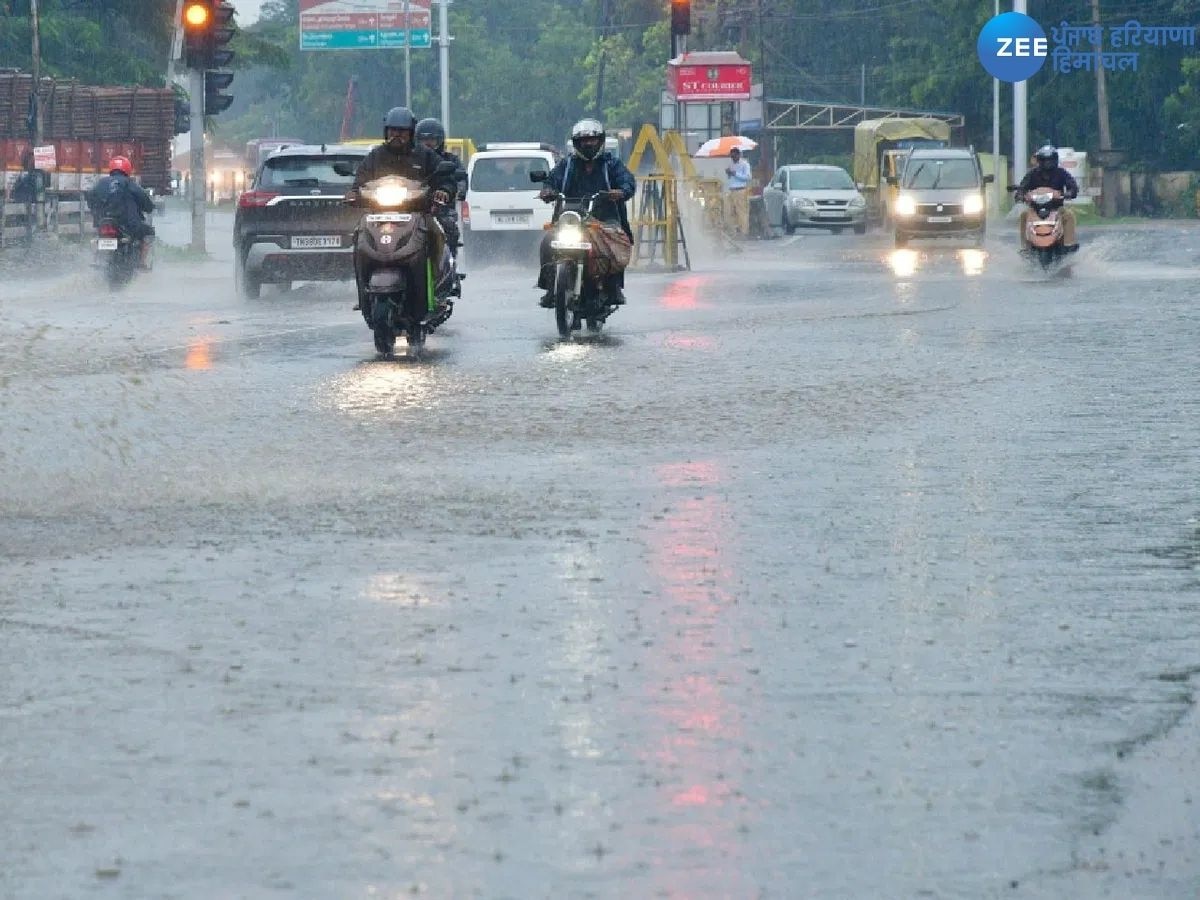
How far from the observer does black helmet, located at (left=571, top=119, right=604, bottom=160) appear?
21719mm

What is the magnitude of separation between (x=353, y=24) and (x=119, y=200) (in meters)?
60.3

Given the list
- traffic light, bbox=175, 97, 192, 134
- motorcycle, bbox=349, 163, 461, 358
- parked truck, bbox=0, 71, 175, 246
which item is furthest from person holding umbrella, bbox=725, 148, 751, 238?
motorcycle, bbox=349, 163, 461, 358

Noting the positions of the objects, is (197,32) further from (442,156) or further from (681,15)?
(442,156)

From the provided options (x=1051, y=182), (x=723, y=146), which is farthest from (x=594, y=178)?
(x=723, y=146)

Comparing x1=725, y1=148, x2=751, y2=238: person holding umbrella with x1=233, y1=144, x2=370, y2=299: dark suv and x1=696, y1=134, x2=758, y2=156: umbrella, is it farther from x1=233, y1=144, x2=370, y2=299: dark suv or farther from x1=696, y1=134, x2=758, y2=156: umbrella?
x1=233, y1=144, x2=370, y2=299: dark suv

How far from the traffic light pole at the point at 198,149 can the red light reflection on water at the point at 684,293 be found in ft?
30.7

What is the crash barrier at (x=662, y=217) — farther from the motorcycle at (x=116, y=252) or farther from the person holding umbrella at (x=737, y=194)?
the person holding umbrella at (x=737, y=194)

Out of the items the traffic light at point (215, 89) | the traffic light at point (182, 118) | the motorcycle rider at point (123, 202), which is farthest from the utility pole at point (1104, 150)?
the motorcycle rider at point (123, 202)

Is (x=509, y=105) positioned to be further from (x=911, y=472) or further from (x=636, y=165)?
(x=911, y=472)

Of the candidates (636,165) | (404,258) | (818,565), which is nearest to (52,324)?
(404,258)

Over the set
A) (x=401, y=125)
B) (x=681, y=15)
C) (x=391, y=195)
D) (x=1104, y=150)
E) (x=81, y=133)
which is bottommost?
(x=391, y=195)

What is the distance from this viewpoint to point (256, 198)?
89.7 feet

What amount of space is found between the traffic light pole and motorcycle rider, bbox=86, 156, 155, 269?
815 cm

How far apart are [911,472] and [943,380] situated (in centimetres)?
484
